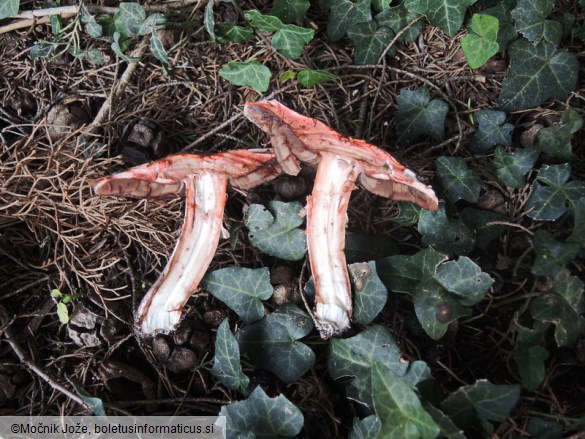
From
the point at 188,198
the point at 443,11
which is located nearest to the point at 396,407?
the point at 188,198

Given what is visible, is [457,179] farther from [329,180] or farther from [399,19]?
[399,19]

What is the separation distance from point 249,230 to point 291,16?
1057mm

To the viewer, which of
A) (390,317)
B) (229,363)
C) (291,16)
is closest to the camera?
(229,363)

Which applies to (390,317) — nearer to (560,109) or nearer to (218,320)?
(218,320)

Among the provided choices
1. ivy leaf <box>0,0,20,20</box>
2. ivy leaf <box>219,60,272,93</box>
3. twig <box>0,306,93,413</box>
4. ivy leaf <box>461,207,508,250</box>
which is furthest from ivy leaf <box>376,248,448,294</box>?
ivy leaf <box>0,0,20,20</box>

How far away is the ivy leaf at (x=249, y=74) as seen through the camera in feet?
8.38

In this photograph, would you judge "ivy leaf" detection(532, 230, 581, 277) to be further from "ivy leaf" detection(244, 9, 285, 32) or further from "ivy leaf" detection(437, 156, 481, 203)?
"ivy leaf" detection(244, 9, 285, 32)

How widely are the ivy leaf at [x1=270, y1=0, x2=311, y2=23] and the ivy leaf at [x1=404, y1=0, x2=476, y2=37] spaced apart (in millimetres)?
485

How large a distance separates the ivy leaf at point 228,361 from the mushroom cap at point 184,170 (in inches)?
25.1

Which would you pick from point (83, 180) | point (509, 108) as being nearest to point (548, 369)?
point (509, 108)

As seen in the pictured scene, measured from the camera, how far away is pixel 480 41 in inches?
99.9

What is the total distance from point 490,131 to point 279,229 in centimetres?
109

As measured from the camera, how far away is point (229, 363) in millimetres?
2279

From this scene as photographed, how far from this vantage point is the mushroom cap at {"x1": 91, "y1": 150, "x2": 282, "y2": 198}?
2342mm
